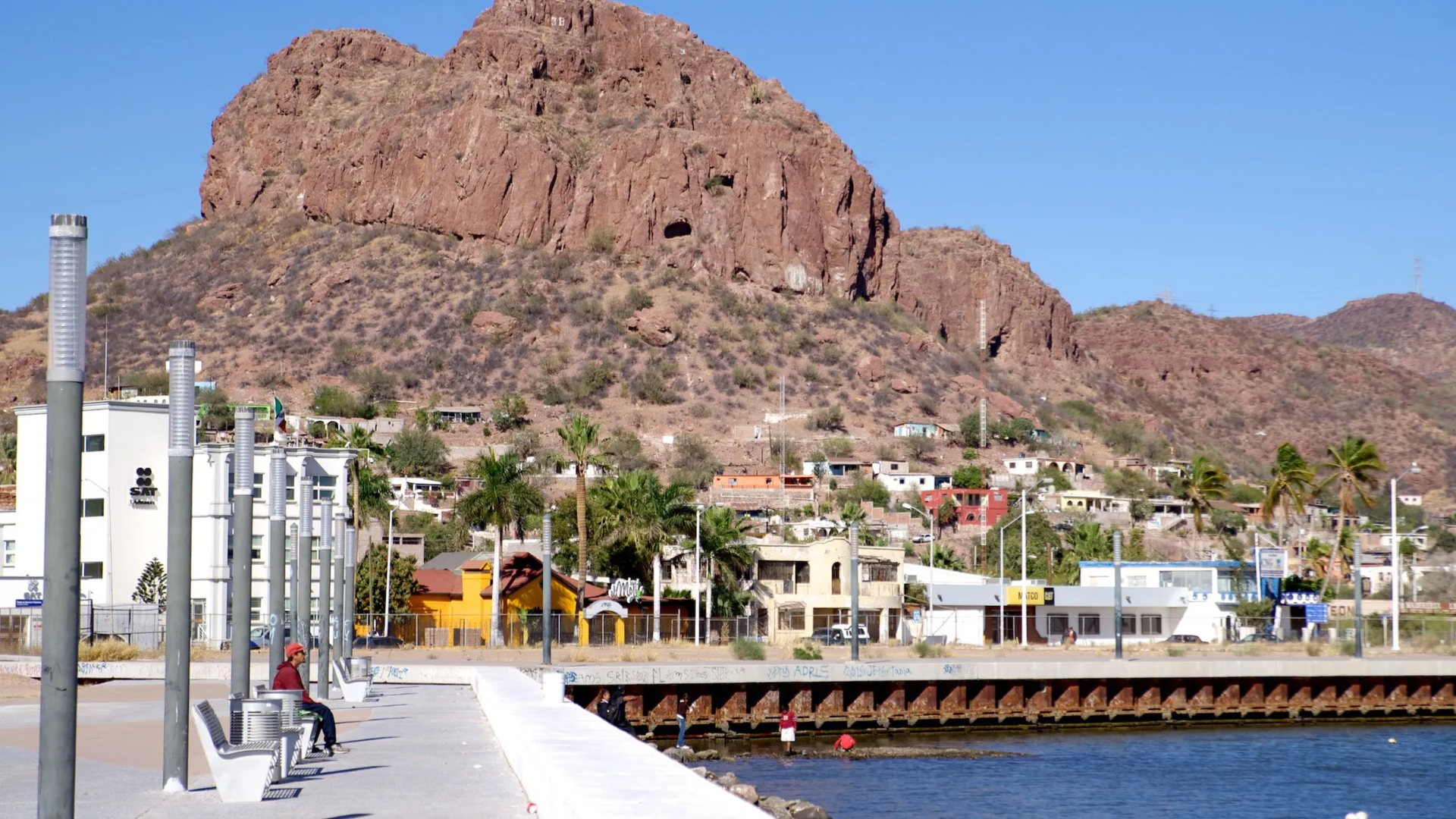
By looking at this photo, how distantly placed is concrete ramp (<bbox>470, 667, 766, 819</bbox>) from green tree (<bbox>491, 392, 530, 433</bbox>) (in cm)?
10818

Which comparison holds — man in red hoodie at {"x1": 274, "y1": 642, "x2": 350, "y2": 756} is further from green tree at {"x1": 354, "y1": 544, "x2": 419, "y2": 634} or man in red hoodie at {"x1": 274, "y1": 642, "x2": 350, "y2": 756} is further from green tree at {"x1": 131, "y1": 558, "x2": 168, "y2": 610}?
green tree at {"x1": 354, "y1": 544, "x2": 419, "y2": 634}

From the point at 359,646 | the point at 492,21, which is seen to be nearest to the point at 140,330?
the point at 492,21

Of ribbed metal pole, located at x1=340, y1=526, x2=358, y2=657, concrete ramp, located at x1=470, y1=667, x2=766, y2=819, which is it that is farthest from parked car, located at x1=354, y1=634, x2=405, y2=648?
concrete ramp, located at x1=470, y1=667, x2=766, y2=819

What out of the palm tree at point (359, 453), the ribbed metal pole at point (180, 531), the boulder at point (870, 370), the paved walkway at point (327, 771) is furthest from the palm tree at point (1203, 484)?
the ribbed metal pole at point (180, 531)

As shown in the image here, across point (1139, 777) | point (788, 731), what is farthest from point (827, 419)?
point (1139, 777)

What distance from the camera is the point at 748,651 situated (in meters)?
54.3

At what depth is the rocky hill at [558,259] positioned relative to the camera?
143875 mm

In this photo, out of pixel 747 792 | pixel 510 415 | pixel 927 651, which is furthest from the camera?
pixel 510 415

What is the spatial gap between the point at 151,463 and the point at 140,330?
95.5 meters

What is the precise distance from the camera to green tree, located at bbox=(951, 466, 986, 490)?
128 m

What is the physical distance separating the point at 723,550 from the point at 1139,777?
31462mm

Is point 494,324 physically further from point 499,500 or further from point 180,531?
point 180,531

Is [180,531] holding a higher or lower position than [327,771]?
higher

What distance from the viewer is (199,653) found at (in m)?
47.5
